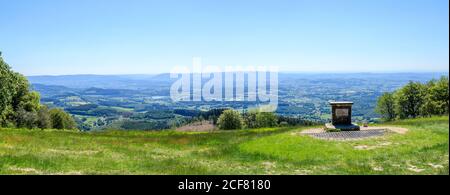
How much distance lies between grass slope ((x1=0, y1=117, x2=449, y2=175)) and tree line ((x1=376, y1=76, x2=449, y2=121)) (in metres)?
52.5

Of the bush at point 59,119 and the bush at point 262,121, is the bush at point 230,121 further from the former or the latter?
the bush at point 59,119

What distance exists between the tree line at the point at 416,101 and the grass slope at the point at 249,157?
5248 centimetres

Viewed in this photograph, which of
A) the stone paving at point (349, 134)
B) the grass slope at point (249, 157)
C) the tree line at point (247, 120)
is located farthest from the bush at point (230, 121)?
the stone paving at point (349, 134)

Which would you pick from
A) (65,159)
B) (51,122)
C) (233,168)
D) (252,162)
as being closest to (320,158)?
(252,162)

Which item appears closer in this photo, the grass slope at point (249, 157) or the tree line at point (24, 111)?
the grass slope at point (249, 157)

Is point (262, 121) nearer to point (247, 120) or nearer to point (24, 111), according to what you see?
point (247, 120)

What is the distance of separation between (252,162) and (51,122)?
7916 cm

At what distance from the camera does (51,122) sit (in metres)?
90.4

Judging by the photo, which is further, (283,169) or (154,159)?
(154,159)

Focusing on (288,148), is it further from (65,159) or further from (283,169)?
(65,159)

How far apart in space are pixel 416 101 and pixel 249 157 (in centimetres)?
7860

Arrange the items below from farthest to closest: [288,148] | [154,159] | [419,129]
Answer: [419,129], [288,148], [154,159]

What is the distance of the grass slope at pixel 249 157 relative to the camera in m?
18.6
